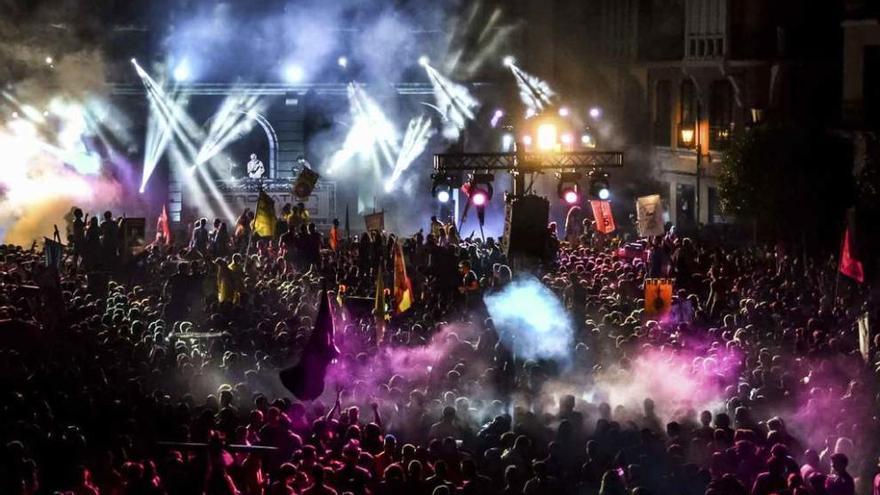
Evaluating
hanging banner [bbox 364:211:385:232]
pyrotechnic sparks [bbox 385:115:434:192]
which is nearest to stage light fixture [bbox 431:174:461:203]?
hanging banner [bbox 364:211:385:232]

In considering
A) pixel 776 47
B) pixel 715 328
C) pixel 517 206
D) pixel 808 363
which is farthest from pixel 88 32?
pixel 808 363

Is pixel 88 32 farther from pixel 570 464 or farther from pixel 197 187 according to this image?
pixel 570 464

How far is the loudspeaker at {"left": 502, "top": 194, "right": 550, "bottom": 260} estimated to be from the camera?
22.9 metres

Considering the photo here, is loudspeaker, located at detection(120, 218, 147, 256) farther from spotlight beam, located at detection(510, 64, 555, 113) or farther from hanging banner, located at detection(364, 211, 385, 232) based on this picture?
spotlight beam, located at detection(510, 64, 555, 113)

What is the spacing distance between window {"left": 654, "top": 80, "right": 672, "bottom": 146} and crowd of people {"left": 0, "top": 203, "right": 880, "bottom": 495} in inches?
763

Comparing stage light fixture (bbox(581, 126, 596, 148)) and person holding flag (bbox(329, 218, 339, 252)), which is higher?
stage light fixture (bbox(581, 126, 596, 148))

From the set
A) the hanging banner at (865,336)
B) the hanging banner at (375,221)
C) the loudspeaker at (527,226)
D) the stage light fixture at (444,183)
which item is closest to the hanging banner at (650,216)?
the stage light fixture at (444,183)

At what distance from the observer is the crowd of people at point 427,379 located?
1218 centimetres

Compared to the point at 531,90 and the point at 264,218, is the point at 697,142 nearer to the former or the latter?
the point at 531,90

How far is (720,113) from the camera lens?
41.2 m

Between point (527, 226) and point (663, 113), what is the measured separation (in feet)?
76.2

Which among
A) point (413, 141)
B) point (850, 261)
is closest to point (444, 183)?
point (850, 261)

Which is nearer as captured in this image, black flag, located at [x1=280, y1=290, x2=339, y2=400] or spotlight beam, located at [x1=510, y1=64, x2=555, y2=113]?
black flag, located at [x1=280, y1=290, x2=339, y2=400]

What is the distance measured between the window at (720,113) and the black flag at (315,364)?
88.4 feet
